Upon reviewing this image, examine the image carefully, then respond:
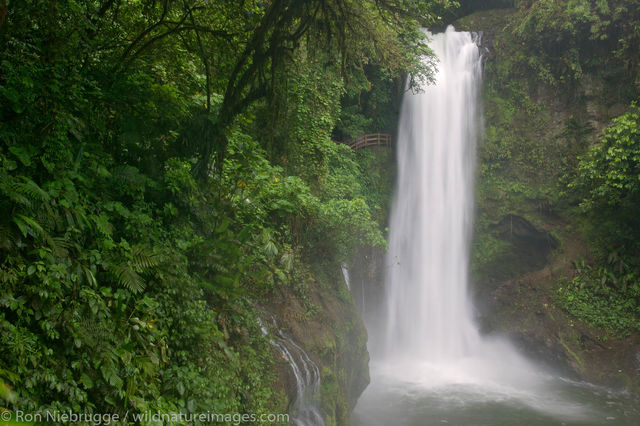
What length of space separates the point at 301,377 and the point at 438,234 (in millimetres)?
10579

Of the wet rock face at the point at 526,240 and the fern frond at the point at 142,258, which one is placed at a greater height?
the wet rock face at the point at 526,240

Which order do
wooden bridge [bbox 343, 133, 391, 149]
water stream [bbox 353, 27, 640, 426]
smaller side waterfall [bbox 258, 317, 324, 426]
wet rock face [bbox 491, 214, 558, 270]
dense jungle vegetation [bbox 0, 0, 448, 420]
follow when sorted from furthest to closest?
wooden bridge [bbox 343, 133, 391, 149] < wet rock face [bbox 491, 214, 558, 270] < water stream [bbox 353, 27, 640, 426] < smaller side waterfall [bbox 258, 317, 324, 426] < dense jungle vegetation [bbox 0, 0, 448, 420]

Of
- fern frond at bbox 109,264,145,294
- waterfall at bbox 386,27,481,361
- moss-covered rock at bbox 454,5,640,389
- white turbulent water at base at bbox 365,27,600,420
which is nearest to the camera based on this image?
fern frond at bbox 109,264,145,294

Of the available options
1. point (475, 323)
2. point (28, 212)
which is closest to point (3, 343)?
point (28, 212)

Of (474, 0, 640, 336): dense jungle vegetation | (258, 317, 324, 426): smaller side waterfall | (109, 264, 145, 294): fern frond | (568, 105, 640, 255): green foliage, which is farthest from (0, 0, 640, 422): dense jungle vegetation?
(474, 0, 640, 336): dense jungle vegetation

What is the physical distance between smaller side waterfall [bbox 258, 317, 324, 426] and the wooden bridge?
10545 mm

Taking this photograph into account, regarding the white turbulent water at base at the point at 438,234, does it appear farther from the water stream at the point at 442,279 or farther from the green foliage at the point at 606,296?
the green foliage at the point at 606,296

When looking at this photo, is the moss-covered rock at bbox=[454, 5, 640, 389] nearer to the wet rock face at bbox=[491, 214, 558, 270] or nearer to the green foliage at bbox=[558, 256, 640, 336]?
the wet rock face at bbox=[491, 214, 558, 270]

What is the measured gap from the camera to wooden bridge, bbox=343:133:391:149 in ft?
53.7

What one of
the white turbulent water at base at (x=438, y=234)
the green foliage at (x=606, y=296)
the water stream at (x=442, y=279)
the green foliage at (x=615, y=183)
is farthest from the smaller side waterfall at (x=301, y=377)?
the green foliage at (x=606, y=296)

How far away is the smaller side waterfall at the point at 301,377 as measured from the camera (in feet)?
20.2

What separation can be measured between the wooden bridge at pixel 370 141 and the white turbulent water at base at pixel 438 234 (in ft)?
1.79

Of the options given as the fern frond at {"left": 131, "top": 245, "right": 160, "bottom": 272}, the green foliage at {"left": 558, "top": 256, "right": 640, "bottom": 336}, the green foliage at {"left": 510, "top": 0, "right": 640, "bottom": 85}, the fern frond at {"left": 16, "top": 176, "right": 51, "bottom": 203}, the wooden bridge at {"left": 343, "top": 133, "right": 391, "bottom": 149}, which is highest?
the green foliage at {"left": 510, "top": 0, "right": 640, "bottom": 85}

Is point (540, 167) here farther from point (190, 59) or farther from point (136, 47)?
point (136, 47)
